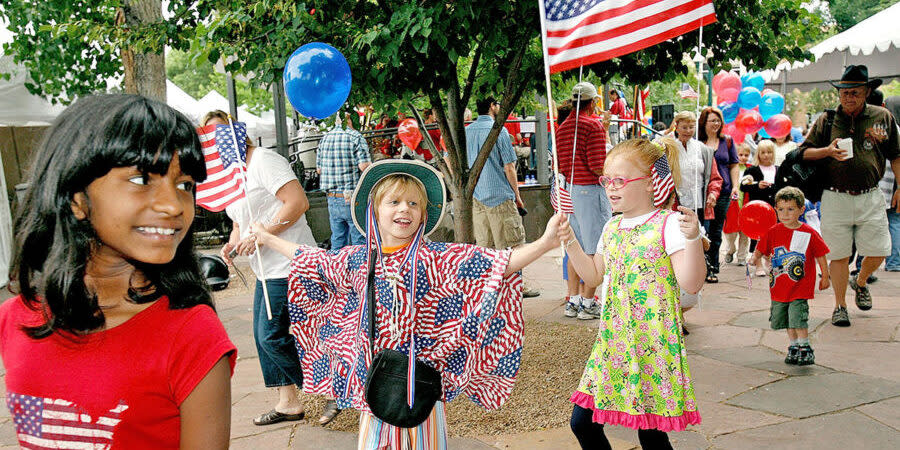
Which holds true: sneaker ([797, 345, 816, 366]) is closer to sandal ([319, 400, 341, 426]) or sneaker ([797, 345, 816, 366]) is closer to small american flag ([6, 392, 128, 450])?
sandal ([319, 400, 341, 426])

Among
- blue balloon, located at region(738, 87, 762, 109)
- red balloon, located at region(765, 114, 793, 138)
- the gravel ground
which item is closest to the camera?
the gravel ground

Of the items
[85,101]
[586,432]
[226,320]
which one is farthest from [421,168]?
[226,320]

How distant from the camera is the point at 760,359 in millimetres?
5508

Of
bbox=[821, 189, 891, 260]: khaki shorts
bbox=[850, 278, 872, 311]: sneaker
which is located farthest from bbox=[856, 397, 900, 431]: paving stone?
bbox=[850, 278, 872, 311]: sneaker

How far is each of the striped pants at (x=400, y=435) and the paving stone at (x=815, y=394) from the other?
235 centimetres

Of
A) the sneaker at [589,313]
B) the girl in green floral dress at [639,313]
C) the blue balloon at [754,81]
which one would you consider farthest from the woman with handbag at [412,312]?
the blue balloon at [754,81]

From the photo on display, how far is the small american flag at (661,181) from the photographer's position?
129 inches

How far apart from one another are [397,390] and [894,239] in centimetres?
790

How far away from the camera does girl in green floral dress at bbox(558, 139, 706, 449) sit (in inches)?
119

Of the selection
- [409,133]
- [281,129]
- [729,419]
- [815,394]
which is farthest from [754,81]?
[729,419]

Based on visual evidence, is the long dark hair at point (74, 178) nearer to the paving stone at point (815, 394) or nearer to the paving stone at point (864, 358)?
the paving stone at point (815, 394)

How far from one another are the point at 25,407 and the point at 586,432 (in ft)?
7.35

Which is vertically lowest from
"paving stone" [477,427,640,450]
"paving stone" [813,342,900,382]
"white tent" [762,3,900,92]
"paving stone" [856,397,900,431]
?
"paving stone" [813,342,900,382]

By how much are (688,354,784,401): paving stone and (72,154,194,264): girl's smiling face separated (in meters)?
4.02
